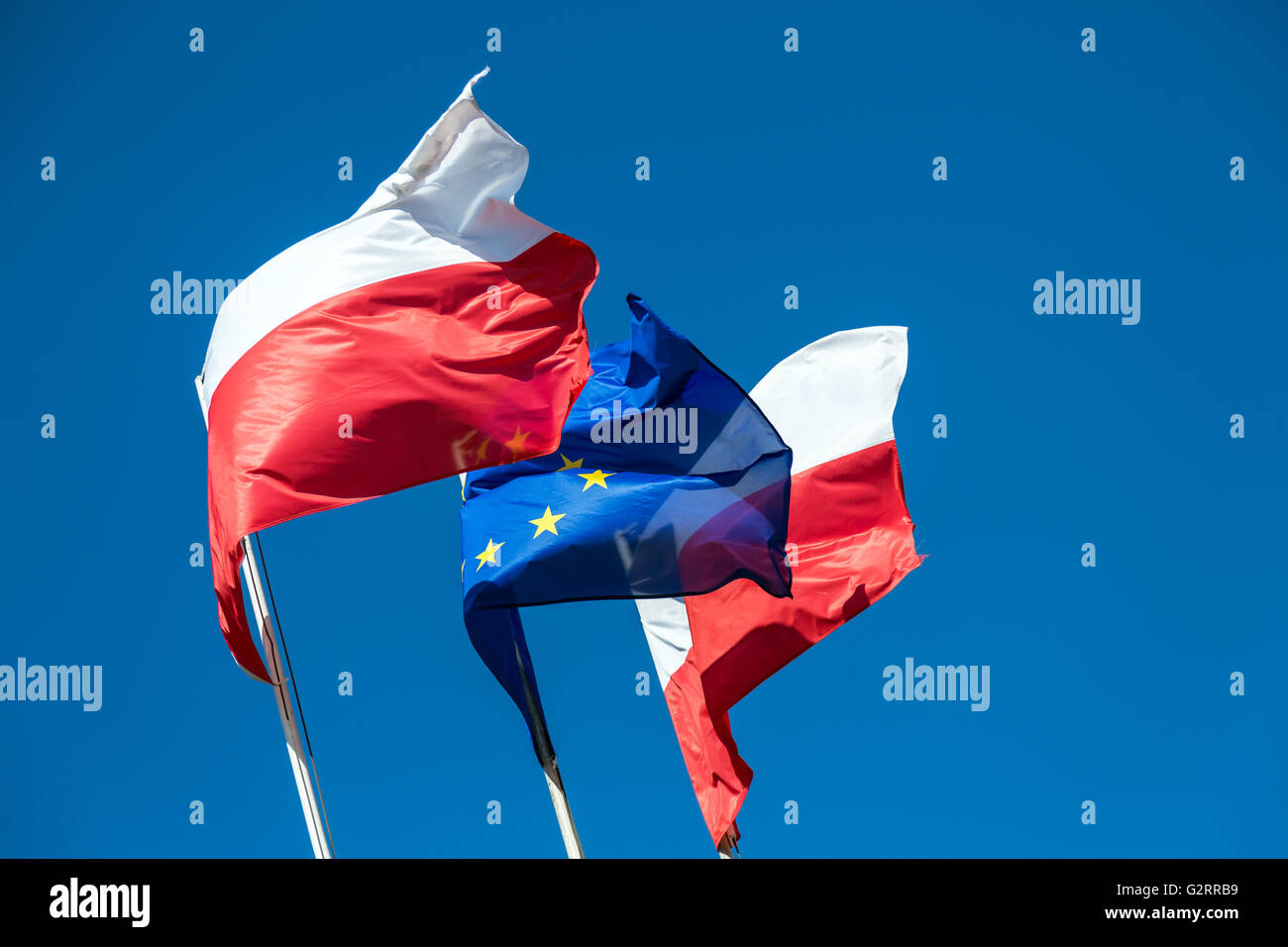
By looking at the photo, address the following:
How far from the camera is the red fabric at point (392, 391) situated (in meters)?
16.1

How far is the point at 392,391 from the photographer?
56.5 feet

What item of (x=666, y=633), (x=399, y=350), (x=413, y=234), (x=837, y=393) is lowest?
(x=666, y=633)

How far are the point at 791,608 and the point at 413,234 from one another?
8253mm

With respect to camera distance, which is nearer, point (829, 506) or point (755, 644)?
point (755, 644)

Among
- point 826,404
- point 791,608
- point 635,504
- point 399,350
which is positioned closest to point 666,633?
point 791,608

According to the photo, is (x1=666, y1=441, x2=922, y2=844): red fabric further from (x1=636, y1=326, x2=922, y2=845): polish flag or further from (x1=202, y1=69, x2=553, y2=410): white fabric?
(x1=202, y1=69, x2=553, y2=410): white fabric

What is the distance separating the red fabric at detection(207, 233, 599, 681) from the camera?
16062 millimetres

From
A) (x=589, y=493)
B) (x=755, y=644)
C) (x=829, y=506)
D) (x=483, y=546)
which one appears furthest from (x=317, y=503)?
(x=829, y=506)

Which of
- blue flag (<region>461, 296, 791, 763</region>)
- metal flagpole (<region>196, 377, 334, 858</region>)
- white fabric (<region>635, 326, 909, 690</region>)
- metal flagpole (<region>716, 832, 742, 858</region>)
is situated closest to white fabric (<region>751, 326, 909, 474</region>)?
white fabric (<region>635, 326, 909, 690</region>)

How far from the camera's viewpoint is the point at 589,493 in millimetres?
19344

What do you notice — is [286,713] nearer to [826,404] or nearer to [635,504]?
[635,504]

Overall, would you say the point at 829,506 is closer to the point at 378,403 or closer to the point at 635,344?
the point at 635,344

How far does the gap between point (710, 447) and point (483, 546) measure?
3.52 meters
